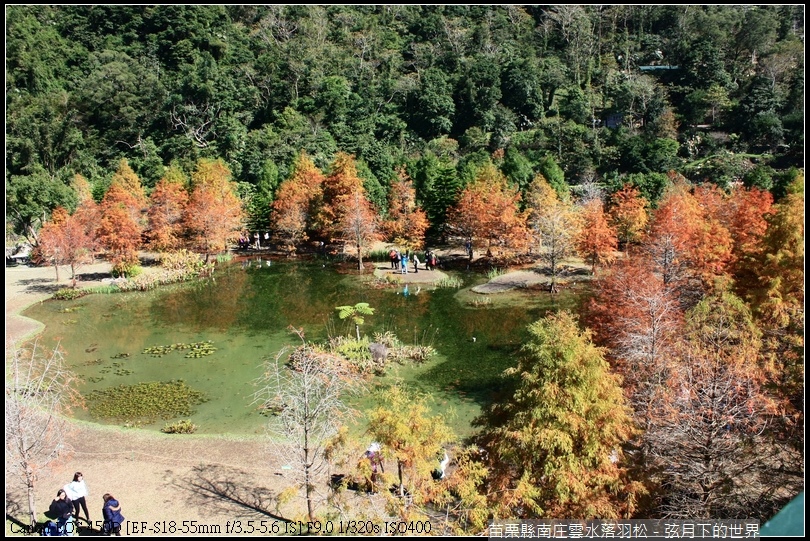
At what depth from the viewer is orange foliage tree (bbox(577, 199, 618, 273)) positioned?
3098cm

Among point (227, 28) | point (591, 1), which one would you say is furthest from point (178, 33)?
point (591, 1)

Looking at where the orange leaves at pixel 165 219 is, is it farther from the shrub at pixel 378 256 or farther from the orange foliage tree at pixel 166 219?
the shrub at pixel 378 256

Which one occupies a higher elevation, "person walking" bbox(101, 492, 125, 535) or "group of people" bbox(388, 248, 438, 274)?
"group of people" bbox(388, 248, 438, 274)

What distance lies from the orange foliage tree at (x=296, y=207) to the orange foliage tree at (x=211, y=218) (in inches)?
97.2

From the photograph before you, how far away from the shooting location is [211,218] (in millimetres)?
36594

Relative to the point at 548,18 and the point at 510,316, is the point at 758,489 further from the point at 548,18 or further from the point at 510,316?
the point at 548,18

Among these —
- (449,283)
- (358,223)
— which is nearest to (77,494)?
(449,283)

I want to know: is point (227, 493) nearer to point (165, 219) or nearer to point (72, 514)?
point (72, 514)

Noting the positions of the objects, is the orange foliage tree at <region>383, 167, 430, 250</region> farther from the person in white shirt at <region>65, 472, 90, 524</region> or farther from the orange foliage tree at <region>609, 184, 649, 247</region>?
the person in white shirt at <region>65, 472, 90, 524</region>

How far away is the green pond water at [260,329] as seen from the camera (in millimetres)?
19672

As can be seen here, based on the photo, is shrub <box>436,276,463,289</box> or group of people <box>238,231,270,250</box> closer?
shrub <box>436,276,463,289</box>

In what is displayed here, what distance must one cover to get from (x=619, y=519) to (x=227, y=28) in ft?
263

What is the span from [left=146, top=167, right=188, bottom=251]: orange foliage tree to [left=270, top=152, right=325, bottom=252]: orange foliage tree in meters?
5.53

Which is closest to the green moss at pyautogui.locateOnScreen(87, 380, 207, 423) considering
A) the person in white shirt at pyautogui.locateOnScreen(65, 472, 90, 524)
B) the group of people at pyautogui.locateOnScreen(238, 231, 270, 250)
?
the person in white shirt at pyautogui.locateOnScreen(65, 472, 90, 524)
